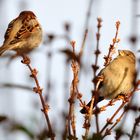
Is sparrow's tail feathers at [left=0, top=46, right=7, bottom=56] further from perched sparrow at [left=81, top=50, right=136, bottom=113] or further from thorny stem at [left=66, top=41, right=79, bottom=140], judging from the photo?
thorny stem at [left=66, top=41, right=79, bottom=140]

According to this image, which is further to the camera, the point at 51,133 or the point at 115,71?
the point at 115,71

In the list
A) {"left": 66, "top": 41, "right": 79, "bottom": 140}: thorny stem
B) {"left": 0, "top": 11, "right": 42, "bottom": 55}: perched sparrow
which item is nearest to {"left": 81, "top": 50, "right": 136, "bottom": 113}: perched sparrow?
{"left": 0, "top": 11, "right": 42, "bottom": 55}: perched sparrow

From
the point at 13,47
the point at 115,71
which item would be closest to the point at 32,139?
the point at 115,71

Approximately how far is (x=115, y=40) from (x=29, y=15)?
11.0ft

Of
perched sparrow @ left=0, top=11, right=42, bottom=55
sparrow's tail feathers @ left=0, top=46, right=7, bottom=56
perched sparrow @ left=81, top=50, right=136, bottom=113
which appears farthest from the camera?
perched sparrow @ left=0, top=11, right=42, bottom=55

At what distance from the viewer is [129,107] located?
171 centimetres

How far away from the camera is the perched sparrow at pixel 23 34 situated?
218 inches

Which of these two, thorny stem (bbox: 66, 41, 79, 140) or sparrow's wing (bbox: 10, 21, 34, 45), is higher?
sparrow's wing (bbox: 10, 21, 34, 45)

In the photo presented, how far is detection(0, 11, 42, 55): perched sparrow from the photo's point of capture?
5535 millimetres

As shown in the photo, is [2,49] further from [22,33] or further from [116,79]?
[116,79]

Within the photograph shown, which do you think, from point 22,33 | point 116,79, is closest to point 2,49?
point 22,33

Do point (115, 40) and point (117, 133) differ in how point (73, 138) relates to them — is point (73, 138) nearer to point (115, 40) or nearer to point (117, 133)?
point (117, 133)

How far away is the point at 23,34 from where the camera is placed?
18.5ft

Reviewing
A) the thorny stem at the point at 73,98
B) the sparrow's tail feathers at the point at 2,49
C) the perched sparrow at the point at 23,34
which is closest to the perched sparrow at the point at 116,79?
the sparrow's tail feathers at the point at 2,49
